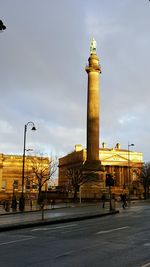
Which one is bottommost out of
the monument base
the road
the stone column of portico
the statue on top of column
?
the road

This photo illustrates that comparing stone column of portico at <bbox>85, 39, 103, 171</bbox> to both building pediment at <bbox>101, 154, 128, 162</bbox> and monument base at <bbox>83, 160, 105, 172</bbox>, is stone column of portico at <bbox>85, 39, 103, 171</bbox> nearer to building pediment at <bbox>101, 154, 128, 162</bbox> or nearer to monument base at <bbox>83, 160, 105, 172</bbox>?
monument base at <bbox>83, 160, 105, 172</bbox>

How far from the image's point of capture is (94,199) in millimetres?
66125

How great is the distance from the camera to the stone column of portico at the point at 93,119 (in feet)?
222

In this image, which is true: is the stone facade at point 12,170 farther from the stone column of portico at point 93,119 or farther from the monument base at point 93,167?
the stone column of portico at point 93,119

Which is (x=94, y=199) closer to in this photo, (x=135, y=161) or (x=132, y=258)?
(x=132, y=258)

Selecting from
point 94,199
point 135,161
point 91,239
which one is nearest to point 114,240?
point 91,239

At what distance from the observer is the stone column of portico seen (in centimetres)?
6781

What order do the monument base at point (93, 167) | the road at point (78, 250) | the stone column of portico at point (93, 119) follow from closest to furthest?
the road at point (78, 250) → the monument base at point (93, 167) → the stone column of portico at point (93, 119)

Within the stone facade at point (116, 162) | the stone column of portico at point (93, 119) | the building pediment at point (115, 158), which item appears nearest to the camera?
the stone column of portico at point (93, 119)

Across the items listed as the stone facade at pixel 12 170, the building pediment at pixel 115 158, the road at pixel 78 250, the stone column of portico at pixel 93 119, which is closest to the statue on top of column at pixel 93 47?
the stone column of portico at pixel 93 119

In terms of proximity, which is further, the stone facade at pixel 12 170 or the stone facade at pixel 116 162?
the stone facade at pixel 116 162

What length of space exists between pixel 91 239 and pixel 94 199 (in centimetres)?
4970

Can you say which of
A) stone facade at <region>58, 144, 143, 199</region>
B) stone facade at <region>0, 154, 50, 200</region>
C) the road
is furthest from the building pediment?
the road

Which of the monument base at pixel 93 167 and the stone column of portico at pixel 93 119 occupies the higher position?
the stone column of portico at pixel 93 119
